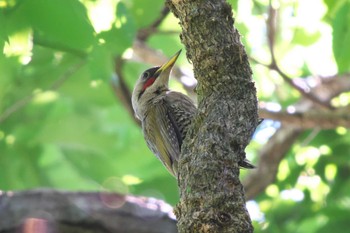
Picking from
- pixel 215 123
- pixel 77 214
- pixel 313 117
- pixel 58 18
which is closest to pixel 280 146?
pixel 313 117

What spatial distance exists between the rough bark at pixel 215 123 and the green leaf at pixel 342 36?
2372 millimetres

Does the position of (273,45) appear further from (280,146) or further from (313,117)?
(280,146)

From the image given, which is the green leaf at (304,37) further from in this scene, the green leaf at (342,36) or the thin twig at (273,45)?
the green leaf at (342,36)

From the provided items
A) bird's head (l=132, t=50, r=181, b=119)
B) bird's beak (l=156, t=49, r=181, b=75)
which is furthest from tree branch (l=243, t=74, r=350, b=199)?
bird's beak (l=156, t=49, r=181, b=75)

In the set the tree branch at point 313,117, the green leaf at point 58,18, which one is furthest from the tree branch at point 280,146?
the green leaf at point 58,18

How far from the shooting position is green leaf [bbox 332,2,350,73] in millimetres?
5820

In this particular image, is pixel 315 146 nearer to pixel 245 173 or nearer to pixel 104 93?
pixel 245 173

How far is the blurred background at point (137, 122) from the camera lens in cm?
689

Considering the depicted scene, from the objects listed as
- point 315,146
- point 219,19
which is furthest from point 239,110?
point 315,146

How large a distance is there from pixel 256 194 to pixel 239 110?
461 centimetres

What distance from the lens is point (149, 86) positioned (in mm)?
7332

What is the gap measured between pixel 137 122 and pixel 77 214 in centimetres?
276

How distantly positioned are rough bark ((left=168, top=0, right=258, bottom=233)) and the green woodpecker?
2.62 m

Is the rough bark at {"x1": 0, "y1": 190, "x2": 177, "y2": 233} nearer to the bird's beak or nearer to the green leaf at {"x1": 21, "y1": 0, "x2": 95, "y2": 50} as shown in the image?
the green leaf at {"x1": 21, "y1": 0, "x2": 95, "y2": 50}
